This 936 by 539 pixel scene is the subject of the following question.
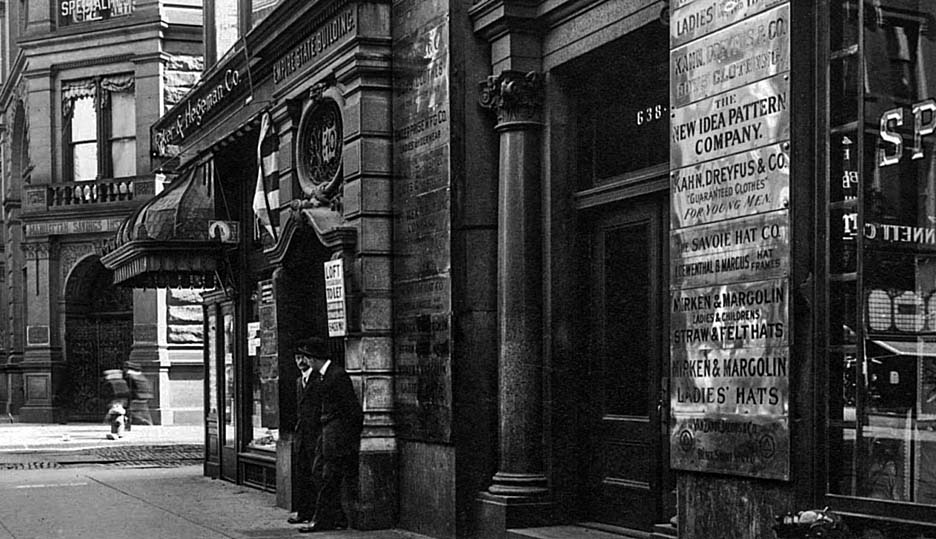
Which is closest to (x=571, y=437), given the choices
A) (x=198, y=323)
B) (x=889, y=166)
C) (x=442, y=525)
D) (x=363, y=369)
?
(x=442, y=525)

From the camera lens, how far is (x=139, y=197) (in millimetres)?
34094

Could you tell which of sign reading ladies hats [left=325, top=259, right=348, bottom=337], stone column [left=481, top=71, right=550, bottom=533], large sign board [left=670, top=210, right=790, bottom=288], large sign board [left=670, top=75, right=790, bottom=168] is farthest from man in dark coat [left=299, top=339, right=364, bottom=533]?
large sign board [left=670, top=75, right=790, bottom=168]

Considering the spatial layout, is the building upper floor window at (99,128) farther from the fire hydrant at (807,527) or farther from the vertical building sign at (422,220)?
the fire hydrant at (807,527)

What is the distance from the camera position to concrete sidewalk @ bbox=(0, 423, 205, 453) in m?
25.8

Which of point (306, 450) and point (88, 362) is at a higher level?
point (306, 450)

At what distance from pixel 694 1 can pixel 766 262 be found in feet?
5.45

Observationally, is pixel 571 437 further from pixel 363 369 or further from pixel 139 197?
pixel 139 197

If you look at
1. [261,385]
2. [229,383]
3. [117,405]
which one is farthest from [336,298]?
[117,405]

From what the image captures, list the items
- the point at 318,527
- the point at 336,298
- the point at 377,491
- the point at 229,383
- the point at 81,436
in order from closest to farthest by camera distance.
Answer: the point at 377,491 → the point at 318,527 → the point at 336,298 → the point at 229,383 → the point at 81,436

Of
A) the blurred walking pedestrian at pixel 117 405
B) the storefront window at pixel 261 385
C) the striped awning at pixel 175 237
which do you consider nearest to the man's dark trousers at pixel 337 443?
the storefront window at pixel 261 385

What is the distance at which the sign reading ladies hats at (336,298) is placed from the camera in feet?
40.2

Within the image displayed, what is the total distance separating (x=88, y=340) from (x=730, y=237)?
30.1 m

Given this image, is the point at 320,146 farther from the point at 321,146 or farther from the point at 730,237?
the point at 730,237

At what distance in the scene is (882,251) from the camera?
6.60 metres
